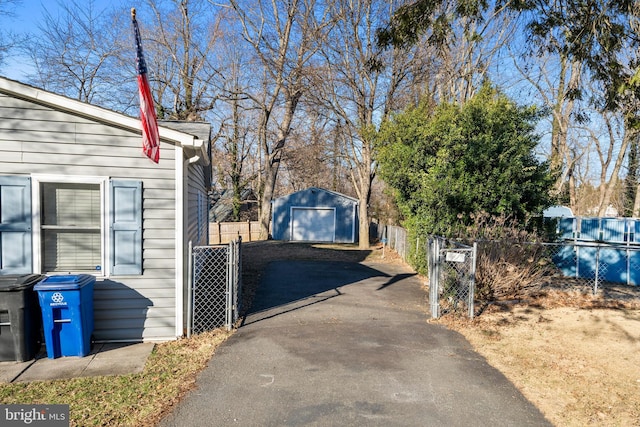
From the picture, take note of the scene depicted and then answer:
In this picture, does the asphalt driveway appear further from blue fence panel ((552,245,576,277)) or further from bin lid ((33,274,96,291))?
blue fence panel ((552,245,576,277))

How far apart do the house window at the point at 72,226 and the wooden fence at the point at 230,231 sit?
60.7 ft

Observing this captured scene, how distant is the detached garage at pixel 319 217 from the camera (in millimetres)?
24469

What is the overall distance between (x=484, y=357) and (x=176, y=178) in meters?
5.19

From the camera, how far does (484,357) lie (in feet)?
18.4

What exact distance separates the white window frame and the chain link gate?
5505 mm

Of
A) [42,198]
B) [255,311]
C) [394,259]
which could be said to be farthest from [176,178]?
[394,259]

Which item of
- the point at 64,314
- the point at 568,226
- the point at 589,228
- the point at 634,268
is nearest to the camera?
the point at 64,314

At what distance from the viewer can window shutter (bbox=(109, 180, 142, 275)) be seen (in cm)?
577

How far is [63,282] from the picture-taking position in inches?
203

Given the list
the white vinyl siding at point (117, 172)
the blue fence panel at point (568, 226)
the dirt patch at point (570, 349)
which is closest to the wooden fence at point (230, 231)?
the blue fence panel at point (568, 226)

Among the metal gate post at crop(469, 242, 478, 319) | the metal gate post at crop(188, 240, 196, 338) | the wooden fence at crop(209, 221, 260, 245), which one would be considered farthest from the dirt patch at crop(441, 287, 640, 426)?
the wooden fence at crop(209, 221, 260, 245)

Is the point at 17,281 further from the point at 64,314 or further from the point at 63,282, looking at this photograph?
the point at 64,314

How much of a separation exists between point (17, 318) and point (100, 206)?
1.80 metres

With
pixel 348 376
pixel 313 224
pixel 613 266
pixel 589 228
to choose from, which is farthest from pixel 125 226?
pixel 313 224
